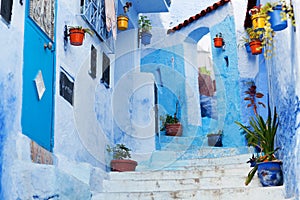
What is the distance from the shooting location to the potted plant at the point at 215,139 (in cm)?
1050

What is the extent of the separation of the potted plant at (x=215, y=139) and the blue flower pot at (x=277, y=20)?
6696 mm

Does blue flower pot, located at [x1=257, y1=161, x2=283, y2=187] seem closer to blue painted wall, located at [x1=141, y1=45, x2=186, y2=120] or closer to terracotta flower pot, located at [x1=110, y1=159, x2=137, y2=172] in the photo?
terracotta flower pot, located at [x1=110, y1=159, x2=137, y2=172]

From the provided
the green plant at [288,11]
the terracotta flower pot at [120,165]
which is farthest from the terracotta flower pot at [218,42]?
the green plant at [288,11]

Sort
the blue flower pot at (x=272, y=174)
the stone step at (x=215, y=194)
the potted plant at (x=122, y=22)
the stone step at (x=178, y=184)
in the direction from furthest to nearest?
the potted plant at (x=122, y=22) → the stone step at (x=178, y=184) → the blue flower pot at (x=272, y=174) → the stone step at (x=215, y=194)

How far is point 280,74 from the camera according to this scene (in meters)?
5.05

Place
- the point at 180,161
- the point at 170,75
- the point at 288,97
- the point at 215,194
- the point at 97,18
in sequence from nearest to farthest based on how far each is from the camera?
the point at 288,97, the point at 215,194, the point at 97,18, the point at 180,161, the point at 170,75

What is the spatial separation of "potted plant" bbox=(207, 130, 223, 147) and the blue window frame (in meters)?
3.45

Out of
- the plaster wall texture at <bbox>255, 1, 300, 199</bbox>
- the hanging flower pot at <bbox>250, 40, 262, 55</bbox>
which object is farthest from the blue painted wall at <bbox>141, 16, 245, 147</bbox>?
the plaster wall texture at <bbox>255, 1, 300, 199</bbox>

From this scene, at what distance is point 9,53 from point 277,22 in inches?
92.4

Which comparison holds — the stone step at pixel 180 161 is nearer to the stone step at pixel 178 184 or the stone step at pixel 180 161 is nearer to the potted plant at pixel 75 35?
the stone step at pixel 178 184

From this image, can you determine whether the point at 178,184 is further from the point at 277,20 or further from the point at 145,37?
the point at 145,37

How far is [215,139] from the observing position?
34.9 ft

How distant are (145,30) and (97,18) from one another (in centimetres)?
331

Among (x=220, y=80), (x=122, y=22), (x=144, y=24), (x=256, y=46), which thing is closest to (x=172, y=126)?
(x=220, y=80)
